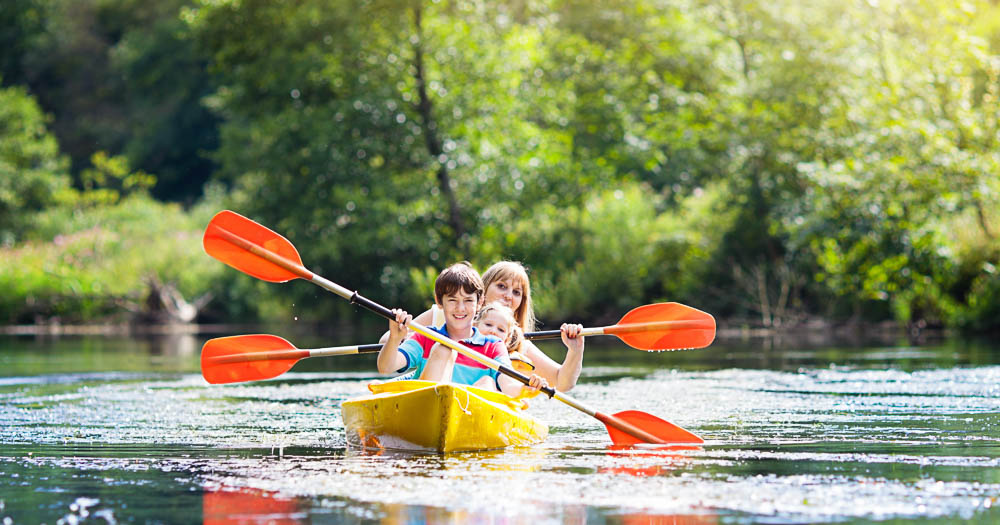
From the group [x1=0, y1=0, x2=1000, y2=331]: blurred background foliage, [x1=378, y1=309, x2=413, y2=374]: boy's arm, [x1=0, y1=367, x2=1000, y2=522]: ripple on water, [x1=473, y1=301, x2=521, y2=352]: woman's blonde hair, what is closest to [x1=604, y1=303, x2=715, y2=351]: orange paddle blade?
[x1=0, y1=367, x2=1000, y2=522]: ripple on water

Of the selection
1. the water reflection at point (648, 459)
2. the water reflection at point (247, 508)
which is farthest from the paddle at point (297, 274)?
the water reflection at point (247, 508)

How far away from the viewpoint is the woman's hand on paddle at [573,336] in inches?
271

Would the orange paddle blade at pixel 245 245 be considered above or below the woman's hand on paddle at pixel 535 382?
above

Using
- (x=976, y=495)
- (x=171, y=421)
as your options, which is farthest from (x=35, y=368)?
(x=976, y=495)

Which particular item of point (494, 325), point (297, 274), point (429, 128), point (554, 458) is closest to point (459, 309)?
point (494, 325)

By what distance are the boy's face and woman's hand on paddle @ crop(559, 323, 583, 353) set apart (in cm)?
48

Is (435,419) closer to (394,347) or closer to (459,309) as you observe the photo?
(394,347)

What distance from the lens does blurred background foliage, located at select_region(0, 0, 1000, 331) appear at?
56.1 feet

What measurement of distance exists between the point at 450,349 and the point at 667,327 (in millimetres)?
1532

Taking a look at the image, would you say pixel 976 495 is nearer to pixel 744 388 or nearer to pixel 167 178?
pixel 744 388

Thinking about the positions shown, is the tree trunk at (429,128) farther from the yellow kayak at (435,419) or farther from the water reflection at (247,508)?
the water reflection at (247,508)

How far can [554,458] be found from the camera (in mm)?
6199

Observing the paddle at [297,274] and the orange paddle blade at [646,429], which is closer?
the paddle at [297,274]

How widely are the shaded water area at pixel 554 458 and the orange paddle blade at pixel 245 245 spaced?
922mm
